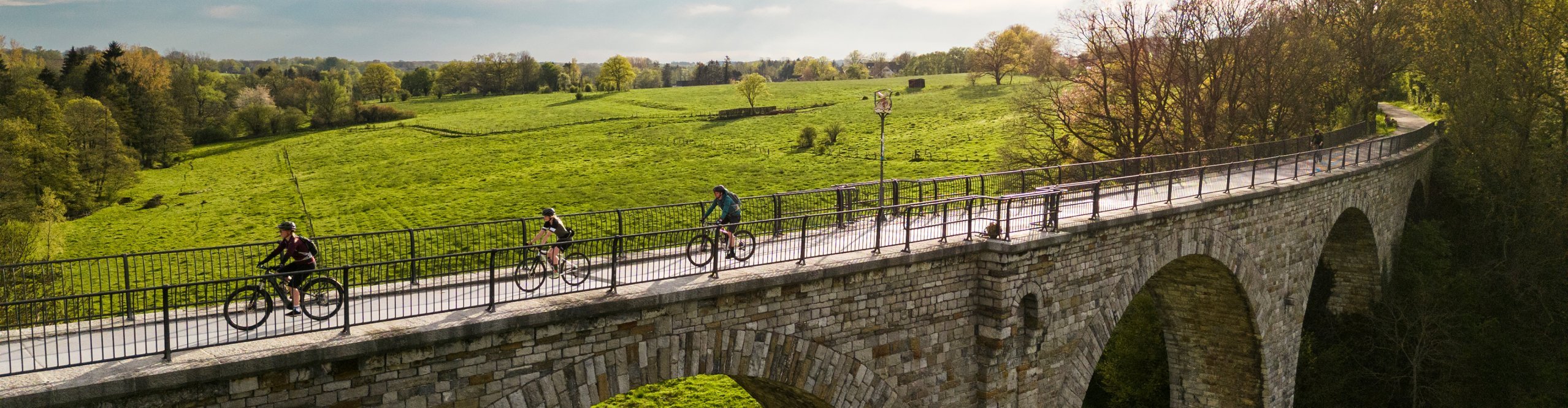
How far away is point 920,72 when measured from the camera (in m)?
123

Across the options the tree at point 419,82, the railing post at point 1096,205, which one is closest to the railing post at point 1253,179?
the railing post at point 1096,205

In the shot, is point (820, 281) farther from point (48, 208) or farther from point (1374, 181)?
point (48, 208)

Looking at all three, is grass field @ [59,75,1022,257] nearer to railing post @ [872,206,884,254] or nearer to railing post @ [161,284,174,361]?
railing post @ [872,206,884,254]

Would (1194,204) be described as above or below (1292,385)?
above

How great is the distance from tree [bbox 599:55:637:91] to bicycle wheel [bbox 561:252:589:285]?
8057 centimetres

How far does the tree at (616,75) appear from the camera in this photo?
9031cm

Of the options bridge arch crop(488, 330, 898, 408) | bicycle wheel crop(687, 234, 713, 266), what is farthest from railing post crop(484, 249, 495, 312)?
bicycle wheel crop(687, 234, 713, 266)

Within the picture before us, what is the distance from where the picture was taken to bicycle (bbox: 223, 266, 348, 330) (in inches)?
348

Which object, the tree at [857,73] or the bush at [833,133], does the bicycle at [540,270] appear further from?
the tree at [857,73]

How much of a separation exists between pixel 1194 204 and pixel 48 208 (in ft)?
114

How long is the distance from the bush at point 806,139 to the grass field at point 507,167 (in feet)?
3.67

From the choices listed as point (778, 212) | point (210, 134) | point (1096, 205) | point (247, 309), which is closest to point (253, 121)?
point (210, 134)

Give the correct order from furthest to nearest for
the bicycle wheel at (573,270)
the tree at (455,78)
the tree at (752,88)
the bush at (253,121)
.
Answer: the tree at (455,78) < the tree at (752,88) < the bush at (253,121) < the bicycle wheel at (573,270)

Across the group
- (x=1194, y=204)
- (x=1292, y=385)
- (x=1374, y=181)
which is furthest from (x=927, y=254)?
(x=1374, y=181)
